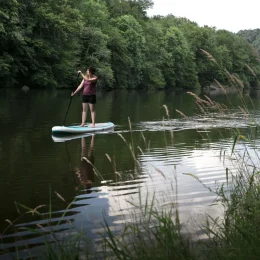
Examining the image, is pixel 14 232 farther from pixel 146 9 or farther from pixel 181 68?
pixel 146 9

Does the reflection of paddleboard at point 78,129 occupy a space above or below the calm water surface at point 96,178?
above

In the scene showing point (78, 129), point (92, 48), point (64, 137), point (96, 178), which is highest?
point (92, 48)

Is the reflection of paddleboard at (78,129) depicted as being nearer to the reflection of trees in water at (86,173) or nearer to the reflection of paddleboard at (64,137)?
the reflection of paddleboard at (64,137)

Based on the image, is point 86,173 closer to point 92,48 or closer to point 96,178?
point 96,178

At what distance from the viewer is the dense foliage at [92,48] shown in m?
42.6

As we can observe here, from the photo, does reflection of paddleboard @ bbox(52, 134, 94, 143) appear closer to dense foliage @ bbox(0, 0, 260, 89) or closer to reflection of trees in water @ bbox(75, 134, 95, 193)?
reflection of trees in water @ bbox(75, 134, 95, 193)

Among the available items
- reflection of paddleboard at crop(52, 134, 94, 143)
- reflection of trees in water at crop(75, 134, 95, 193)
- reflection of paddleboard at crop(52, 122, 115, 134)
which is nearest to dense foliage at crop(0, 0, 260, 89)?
reflection of paddleboard at crop(52, 122, 115, 134)

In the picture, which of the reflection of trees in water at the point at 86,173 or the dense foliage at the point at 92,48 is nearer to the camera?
the reflection of trees in water at the point at 86,173

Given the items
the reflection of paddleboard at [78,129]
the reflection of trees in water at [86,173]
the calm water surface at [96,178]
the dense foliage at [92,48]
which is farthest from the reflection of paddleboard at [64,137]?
the dense foliage at [92,48]

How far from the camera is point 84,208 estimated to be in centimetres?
551

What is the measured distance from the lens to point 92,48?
53312mm

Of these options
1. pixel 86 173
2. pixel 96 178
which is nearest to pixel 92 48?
pixel 86 173

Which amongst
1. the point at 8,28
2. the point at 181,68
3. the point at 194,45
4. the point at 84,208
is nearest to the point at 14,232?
the point at 84,208

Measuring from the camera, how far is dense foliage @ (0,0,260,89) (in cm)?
4256
